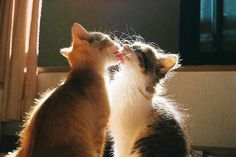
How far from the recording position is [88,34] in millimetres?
1549

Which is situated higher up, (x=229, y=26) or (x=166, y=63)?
(x=229, y=26)

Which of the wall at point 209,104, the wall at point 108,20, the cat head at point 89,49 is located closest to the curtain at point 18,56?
the wall at point 108,20

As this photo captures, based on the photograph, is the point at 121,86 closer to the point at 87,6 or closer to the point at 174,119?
the point at 174,119

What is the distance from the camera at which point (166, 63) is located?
1593 millimetres

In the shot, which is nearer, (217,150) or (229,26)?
(217,150)

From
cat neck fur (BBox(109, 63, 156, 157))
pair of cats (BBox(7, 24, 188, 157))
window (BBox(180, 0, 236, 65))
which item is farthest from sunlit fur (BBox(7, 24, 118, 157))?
window (BBox(180, 0, 236, 65))

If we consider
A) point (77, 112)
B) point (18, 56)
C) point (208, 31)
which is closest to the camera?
point (77, 112)

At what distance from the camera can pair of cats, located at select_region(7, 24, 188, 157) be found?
1205mm

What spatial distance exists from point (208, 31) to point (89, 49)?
1326mm

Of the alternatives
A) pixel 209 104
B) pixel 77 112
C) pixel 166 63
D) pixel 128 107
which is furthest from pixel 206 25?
pixel 77 112

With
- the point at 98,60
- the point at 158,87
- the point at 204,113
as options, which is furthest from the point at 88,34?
the point at 204,113

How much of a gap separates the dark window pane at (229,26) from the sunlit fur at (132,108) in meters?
1.12

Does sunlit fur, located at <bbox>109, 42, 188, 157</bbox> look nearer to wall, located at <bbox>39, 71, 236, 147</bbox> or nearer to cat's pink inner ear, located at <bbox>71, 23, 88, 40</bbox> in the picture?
cat's pink inner ear, located at <bbox>71, 23, 88, 40</bbox>

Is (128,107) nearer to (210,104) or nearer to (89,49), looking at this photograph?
(89,49)
